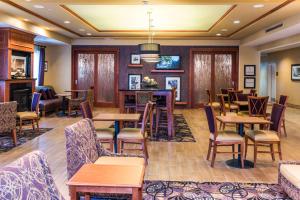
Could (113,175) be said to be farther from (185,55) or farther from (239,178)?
(185,55)

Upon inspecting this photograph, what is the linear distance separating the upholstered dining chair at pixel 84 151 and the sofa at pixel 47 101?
25.7ft

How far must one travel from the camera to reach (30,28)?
30.1ft

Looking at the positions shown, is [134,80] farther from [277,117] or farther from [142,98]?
[277,117]

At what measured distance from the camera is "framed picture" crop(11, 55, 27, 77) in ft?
29.5

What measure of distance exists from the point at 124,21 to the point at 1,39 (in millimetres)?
3419

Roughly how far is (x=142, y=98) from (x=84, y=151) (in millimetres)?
4200

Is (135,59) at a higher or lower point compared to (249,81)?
higher

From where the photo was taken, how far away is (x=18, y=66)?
9297 millimetres

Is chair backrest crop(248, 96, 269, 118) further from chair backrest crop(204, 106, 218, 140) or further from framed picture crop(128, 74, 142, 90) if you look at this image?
framed picture crop(128, 74, 142, 90)

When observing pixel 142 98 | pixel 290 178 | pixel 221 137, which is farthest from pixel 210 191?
pixel 142 98

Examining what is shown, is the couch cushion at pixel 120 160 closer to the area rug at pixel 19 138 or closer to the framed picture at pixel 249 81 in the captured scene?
the area rug at pixel 19 138

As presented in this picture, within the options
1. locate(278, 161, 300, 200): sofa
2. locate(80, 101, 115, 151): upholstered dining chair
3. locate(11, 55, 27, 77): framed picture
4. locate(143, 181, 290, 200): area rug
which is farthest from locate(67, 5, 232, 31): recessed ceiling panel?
locate(278, 161, 300, 200): sofa

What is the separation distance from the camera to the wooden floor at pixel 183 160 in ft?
14.5

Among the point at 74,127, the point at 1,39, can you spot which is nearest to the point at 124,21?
the point at 1,39
